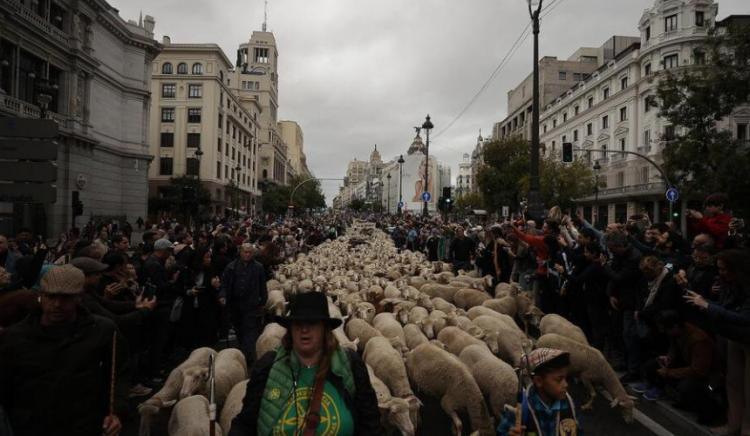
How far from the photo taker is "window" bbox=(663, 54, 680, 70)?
131 feet

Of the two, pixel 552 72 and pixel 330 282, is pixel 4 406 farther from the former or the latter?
pixel 552 72

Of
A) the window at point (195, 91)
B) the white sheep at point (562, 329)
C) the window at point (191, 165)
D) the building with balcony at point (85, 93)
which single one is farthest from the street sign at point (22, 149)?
the window at point (195, 91)

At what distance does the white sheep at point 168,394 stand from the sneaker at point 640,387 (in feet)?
16.6

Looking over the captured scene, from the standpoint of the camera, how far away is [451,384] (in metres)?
4.93

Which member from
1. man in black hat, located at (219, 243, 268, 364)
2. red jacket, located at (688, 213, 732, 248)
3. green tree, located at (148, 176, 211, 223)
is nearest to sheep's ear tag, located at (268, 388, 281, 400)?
man in black hat, located at (219, 243, 268, 364)

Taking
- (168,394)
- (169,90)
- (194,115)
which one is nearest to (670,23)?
(168,394)

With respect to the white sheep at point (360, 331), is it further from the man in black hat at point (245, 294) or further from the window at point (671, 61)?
the window at point (671, 61)

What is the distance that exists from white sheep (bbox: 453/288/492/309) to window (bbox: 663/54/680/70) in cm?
3988

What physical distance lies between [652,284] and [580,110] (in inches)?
2165

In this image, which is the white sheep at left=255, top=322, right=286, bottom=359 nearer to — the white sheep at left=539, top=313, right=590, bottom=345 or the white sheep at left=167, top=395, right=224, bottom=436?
the white sheep at left=167, top=395, right=224, bottom=436

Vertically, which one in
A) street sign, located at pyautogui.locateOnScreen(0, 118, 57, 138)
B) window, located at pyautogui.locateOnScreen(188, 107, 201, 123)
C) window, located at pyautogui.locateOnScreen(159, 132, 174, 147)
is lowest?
street sign, located at pyautogui.locateOnScreen(0, 118, 57, 138)

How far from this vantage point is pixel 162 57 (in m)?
58.3

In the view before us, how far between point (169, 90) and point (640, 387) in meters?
61.4

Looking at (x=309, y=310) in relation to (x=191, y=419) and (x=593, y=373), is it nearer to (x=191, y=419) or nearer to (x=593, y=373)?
(x=191, y=419)
